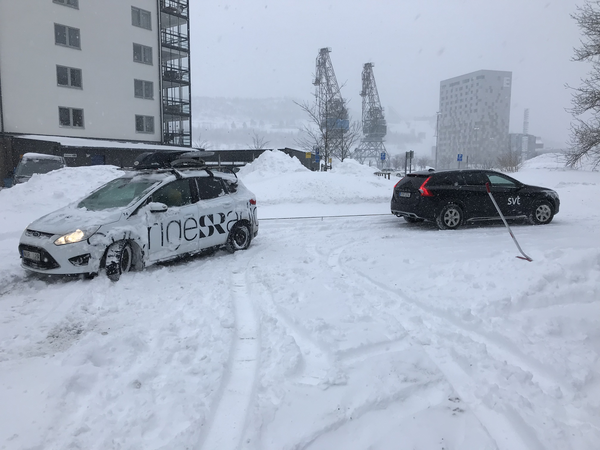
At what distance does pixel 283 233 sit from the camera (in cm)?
1160

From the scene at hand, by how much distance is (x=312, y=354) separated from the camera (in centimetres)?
424

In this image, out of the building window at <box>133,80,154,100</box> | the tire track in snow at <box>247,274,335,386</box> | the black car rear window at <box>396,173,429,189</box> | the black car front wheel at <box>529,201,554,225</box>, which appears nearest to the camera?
the tire track in snow at <box>247,274,335,386</box>

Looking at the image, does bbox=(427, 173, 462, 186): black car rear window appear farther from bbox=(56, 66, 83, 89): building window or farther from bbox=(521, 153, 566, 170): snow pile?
bbox=(56, 66, 83, 89): building window

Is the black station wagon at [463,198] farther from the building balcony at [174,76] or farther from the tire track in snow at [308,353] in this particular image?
the building balcony at [174,76]

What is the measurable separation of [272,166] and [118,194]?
1841 cm

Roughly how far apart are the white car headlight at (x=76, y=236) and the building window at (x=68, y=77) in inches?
1216

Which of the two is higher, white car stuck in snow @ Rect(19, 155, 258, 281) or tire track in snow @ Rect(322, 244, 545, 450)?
white car stuck in snow @ Rect(19, 155, 258, 281)

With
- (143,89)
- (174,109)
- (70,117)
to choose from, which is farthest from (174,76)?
(70,117)

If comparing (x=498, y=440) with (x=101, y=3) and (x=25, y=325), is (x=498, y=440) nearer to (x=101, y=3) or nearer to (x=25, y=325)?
(x=25, y=325)

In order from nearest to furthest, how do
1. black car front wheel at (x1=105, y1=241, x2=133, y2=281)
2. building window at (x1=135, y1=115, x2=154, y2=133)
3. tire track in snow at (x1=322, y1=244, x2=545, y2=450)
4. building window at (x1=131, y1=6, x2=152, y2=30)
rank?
tire track in snow at (x1=322, y1=244, x2=545, y2=450) < black car front wheel at (x1=105, y1=241, x2=133, y2=281) < building window at (x1=131, y1=6, x2=152, y2=30) < building window at (x1=135, y1=115, x2=154, y2=133)

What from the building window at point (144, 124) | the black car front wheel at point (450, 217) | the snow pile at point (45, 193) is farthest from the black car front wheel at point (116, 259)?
the building window at point (144, 124)

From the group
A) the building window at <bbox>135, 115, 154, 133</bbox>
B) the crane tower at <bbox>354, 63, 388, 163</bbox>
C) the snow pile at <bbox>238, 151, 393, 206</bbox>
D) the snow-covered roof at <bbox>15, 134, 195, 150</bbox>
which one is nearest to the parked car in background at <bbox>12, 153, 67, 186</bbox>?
the snow pile at <bbox>238, 151, 393, 206</bbox>

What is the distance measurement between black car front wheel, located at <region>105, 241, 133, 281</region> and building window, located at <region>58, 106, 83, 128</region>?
30.3m

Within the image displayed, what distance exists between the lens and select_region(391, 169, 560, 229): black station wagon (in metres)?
11.6
